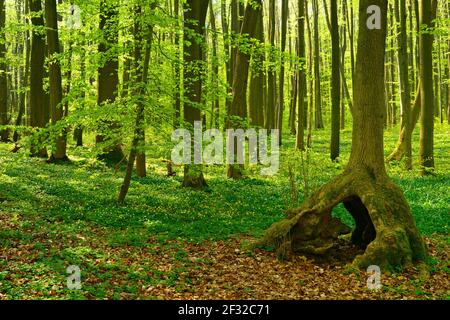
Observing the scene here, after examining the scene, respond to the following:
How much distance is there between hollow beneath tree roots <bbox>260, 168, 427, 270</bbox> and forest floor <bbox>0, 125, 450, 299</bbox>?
325mm

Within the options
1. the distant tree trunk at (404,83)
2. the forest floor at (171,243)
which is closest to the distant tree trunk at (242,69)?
the forest floor at (171,243)

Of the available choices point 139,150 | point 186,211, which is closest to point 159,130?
point 139,150

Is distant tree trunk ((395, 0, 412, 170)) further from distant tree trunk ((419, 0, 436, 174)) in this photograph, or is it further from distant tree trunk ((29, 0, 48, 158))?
distant tree trunk ((29, 0, 48, 158))

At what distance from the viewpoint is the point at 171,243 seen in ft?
33.3

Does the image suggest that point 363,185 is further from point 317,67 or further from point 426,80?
point 317,67

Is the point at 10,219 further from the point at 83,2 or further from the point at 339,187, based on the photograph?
the point at 339,187

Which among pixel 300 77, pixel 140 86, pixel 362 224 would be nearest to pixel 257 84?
pixel 300 77

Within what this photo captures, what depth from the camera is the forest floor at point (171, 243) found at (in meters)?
7.66

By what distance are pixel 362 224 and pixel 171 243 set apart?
177 inches

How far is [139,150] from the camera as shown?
40.1ft

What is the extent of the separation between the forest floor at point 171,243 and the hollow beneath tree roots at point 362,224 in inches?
12.8

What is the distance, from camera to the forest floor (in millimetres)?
7664

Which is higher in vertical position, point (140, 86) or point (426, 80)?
point (426, 80)

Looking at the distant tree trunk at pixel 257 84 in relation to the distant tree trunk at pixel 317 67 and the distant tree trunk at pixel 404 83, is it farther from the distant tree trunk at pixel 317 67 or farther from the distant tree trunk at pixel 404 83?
the distant tree trunk at pixel 404 83
